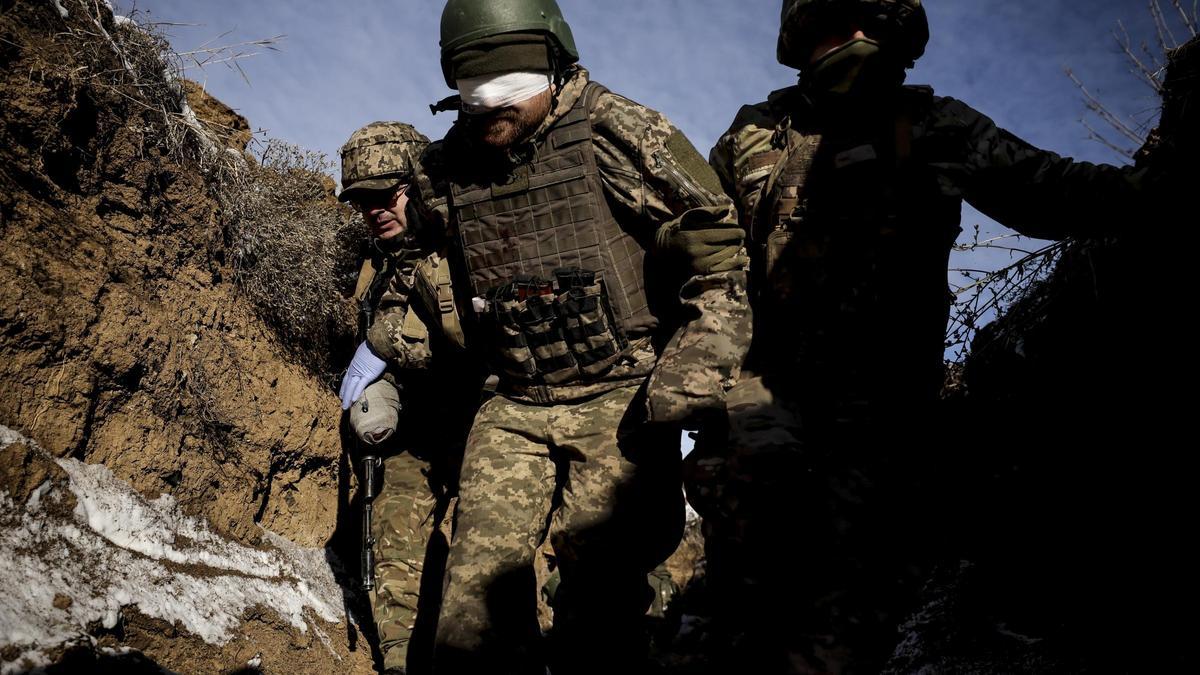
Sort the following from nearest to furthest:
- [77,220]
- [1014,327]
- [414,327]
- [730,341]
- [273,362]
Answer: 1. [730,341]
2. [77,220]
3. [1014,327]
4. [414,327]
5. [273,362]

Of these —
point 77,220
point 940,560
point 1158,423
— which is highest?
point 77,220

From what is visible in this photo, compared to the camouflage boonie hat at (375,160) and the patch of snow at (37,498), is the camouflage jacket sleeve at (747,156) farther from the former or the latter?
the patch of snow at (37,498)

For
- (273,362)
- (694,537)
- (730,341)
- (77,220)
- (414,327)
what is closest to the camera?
(730,341)

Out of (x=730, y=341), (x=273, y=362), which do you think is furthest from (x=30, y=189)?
(x=730, y=341)

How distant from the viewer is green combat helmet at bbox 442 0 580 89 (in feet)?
9.90

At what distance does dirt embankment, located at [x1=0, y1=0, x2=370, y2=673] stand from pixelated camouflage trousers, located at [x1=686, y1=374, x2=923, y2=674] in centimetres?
198

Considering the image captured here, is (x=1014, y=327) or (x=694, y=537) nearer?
(x=1014, y=327)

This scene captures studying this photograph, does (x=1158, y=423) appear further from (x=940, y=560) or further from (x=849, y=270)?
(x=940, y=560)

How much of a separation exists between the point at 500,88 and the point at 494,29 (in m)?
0.22

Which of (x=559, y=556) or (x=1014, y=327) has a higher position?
(x=1014, y=327)

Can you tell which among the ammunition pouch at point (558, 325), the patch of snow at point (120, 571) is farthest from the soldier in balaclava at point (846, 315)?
the patch of snow at point (120, 571)

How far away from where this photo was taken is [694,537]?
19.4 ft

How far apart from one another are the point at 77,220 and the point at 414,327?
→ 1.48m

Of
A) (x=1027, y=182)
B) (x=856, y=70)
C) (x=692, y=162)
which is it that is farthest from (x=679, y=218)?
(x=1027, y=182)
